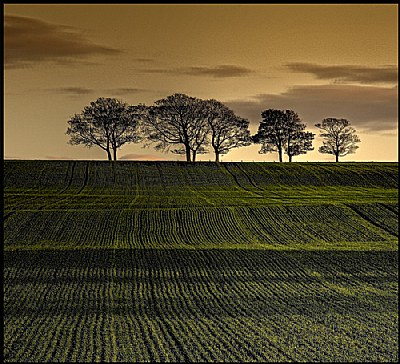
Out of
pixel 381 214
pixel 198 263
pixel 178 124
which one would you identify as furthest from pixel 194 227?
pixel 178 124

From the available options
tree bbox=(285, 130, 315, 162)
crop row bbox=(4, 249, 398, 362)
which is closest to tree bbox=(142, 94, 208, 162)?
tree bbox=(285, 130, 315, 162)

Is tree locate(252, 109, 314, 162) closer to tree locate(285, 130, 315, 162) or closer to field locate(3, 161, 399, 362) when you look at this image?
tree locate(285, 130, 315, 162)

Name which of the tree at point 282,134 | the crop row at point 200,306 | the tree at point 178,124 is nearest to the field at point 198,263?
the crop row at point 200,306

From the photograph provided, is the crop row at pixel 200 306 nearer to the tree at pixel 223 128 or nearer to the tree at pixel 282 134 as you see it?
the tree at pixel 223 128

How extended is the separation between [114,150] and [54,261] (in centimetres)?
3336

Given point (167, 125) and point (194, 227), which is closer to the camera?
point (194, 227)

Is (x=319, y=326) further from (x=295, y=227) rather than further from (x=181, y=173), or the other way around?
(x=181, y=173)

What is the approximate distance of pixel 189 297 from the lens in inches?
875

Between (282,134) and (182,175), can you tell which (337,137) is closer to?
(282,134)

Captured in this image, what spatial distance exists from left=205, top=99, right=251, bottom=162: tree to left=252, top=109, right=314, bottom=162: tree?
10.7 ft

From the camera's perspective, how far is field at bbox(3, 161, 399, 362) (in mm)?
15641

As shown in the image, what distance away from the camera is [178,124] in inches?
2420

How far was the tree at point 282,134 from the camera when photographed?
Answer: 6700cm

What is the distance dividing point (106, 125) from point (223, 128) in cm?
972
